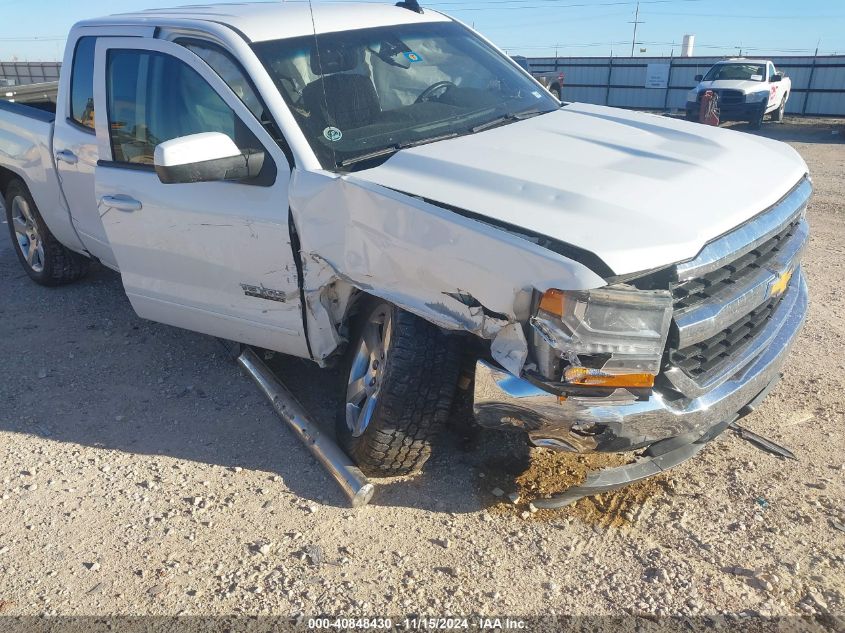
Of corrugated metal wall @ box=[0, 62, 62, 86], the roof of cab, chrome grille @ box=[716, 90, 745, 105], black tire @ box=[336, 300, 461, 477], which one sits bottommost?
corrugated metal wall @ box=[0, 62, 62, 86]

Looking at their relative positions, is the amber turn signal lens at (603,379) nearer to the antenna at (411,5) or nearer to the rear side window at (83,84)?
the antenna at (411,5)

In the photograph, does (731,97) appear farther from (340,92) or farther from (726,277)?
(726,277)

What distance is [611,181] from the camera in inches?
110

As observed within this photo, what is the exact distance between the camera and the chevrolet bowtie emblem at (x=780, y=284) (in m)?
2.98

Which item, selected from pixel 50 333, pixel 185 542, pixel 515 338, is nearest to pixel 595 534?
pixel 515 338

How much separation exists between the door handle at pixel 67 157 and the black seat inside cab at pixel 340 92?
1.86m

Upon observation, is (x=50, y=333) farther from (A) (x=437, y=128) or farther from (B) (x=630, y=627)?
(B) (x=630, y=627)

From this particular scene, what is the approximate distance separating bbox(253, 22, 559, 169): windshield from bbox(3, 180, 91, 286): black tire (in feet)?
10.2

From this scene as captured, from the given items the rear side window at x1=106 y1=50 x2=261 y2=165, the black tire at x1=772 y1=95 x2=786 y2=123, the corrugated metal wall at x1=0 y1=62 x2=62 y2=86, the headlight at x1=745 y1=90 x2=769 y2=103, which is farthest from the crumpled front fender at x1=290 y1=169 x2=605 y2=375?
the corrugated metal wall at x1=0 y1=62 x2=62 y2=86

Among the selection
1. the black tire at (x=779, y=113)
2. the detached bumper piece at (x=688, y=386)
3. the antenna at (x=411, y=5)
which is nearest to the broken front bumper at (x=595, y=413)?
the detached bumper piece at (x=688, y=386)

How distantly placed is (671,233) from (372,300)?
4.26ft

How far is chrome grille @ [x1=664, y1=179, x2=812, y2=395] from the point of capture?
2508 millimetres

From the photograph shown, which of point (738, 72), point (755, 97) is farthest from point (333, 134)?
point (738, 72)

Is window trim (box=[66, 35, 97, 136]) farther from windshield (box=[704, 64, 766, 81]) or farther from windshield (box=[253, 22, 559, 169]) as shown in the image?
windshield (box=[704, 64, 766, 81])
